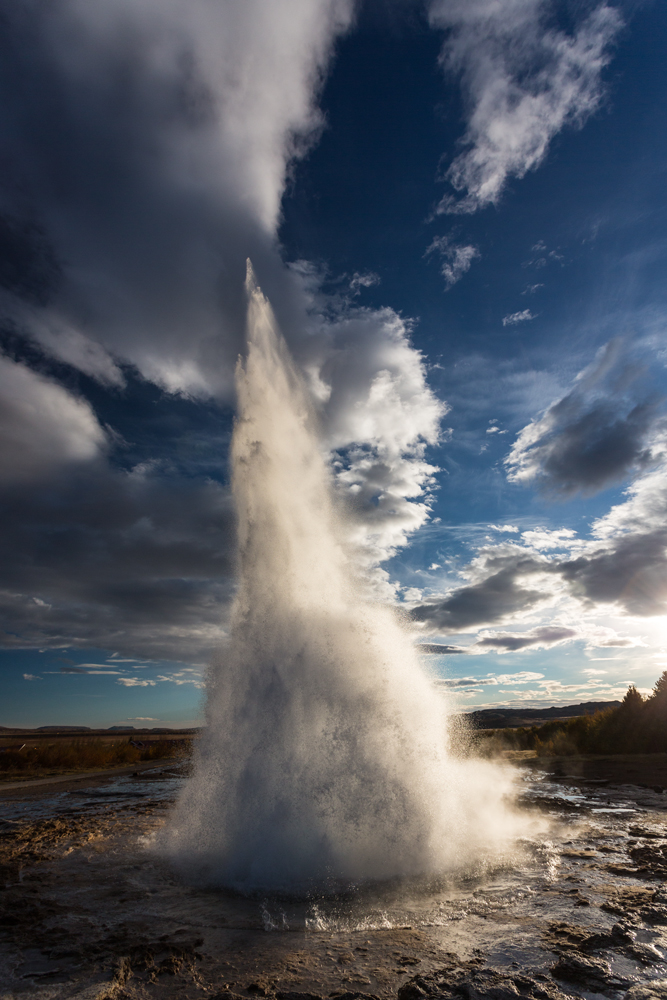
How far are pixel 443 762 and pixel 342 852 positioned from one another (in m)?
4.02

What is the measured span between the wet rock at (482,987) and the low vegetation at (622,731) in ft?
111

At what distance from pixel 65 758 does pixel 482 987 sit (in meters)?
37.8

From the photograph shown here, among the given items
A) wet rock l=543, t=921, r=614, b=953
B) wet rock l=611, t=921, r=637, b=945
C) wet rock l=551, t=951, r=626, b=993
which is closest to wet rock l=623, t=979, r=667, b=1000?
wet rock l=551, t=951, r=626, b=993

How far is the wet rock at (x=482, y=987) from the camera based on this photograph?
196 inches

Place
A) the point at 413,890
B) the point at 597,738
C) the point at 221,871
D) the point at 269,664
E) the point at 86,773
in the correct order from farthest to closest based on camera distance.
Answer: the point at 597,738 → the point at 86,773 → the point at 269,664 → the point at 221,871 → the point at 413,890

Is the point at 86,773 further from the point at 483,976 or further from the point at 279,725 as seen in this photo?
the point at 483,976

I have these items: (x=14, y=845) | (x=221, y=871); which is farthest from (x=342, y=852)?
(x=14, y=845)

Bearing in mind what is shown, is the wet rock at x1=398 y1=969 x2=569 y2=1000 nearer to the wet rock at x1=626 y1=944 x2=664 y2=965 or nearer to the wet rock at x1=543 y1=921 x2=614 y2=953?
the wet rock at x1=543 y1=921 x2=614 y2=953

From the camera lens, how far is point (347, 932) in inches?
263

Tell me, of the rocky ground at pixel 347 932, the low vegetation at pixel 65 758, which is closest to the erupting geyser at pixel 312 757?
the rocky ground at pixel 347 932

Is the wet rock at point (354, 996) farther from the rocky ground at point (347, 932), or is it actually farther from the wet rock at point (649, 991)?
the wet rock at point (649, 991)

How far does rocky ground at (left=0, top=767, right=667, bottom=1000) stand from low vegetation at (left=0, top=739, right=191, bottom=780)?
24261 millimetres

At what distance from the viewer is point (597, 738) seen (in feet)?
118

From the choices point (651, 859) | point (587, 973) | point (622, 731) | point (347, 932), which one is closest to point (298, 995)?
point (347, 932)
